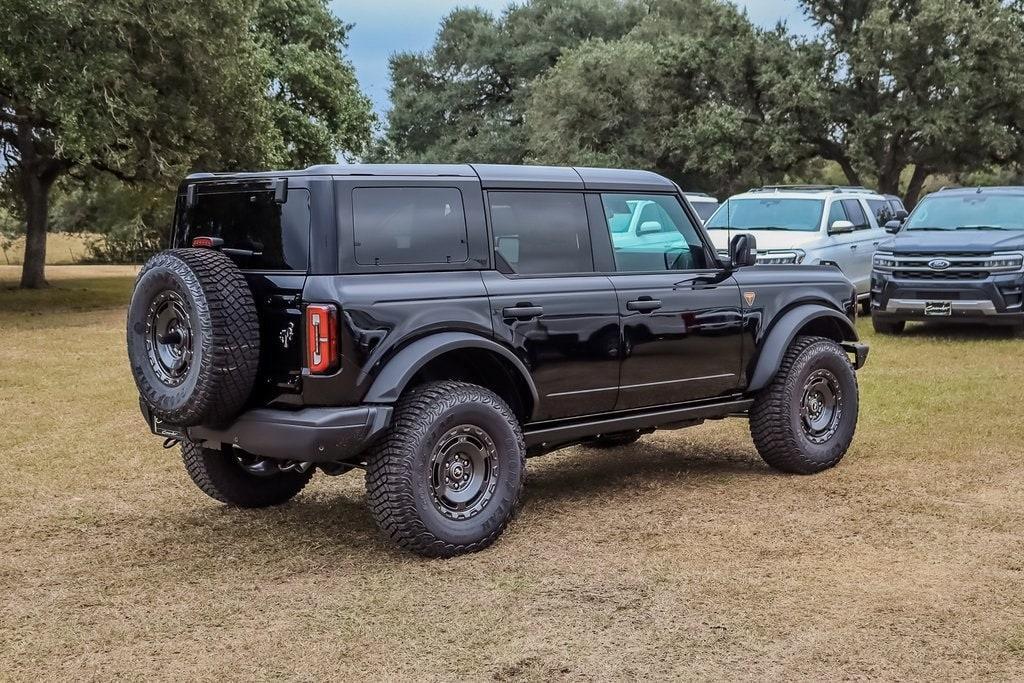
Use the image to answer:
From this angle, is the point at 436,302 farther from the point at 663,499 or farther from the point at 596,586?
the point at 663,499

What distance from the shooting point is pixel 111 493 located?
7582 millimetres

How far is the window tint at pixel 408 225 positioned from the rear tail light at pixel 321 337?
1.14 feet

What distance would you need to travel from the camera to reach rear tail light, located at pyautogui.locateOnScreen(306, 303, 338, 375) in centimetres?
554

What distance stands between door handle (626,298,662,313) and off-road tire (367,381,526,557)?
106 centimetres

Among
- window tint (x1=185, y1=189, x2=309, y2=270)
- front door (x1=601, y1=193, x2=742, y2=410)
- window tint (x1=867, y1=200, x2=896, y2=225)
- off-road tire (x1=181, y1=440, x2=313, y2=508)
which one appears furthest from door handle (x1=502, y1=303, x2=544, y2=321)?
window tint (x1=867, y1=200, x2=896, y2=225)

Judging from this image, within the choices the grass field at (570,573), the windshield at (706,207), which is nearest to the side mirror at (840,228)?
the windshield at (706,207)

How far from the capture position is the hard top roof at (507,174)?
588cm

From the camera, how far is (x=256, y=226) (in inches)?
234

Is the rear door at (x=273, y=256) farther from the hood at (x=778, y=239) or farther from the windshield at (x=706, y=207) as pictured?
the windshield at (x=706, y=207)

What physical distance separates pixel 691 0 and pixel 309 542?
5869 cm

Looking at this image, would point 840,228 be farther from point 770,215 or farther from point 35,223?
point 35,223

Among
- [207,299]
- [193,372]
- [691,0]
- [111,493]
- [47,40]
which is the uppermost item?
[691,0]

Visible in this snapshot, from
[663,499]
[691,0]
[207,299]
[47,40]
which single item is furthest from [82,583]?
[691,0]

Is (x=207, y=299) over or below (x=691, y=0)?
below
